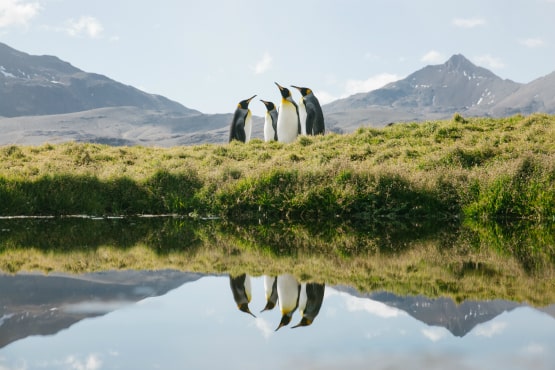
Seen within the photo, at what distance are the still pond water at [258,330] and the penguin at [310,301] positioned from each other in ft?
0.04

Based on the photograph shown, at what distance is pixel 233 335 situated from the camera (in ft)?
17.8

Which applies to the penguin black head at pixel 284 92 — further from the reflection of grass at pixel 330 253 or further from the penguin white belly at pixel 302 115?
the reflection of grass at pixel 330 253

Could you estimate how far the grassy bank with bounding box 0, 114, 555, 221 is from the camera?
15469mm

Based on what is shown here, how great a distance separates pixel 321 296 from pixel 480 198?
9464mm

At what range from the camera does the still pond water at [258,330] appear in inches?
185

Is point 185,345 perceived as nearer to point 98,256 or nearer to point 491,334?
point 491,334

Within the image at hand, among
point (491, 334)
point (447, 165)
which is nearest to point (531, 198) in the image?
point (447, 165)

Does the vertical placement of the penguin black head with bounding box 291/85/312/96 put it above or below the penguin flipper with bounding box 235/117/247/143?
above

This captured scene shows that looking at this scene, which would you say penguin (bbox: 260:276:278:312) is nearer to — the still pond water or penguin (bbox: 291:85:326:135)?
the still pond water

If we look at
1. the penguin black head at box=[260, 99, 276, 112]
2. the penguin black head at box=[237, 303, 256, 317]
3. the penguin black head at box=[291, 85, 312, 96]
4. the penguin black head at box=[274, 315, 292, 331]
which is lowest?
the penguin black head at box=[237, 303, 256, 317]

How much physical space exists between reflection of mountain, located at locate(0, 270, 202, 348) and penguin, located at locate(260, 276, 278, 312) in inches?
38.4

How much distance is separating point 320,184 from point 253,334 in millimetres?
10583

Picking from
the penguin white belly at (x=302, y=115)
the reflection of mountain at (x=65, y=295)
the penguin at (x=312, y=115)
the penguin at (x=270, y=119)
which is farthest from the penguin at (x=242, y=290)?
the penguin at (x=270, y=119)

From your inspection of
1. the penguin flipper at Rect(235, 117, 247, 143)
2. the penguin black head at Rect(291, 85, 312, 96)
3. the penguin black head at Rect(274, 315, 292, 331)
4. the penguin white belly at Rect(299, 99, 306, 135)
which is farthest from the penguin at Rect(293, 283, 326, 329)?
the penguin black head at Rect(291, 85, 312, 96)
